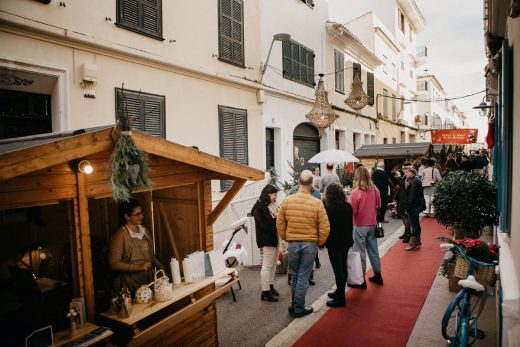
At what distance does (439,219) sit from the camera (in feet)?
22.0

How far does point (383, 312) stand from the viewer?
17.4ft

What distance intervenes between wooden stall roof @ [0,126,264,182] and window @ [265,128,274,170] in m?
7.69

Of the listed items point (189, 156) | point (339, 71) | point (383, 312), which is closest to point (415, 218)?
point (383, 312)

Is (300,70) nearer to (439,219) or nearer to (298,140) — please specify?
(298,140)

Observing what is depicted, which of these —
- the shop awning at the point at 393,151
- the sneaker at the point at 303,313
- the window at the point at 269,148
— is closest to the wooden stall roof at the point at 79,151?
the sneaker at the point at 303,313

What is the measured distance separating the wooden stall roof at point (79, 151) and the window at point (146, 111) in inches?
140

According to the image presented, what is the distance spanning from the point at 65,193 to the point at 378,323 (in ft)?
14.0

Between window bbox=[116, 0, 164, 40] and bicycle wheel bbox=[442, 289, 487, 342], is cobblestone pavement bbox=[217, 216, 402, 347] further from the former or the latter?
window bbox=[116, 0, 164, 40]

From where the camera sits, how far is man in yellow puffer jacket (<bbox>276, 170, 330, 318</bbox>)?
498 cm

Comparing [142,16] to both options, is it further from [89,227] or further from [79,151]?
[79,151]

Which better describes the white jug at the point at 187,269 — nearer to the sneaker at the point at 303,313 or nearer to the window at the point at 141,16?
the sneaker at the point at 303,313

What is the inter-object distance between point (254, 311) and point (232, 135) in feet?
18.4

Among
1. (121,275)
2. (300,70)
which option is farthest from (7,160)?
(300,70)

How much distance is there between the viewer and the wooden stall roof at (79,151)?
2.53 m
